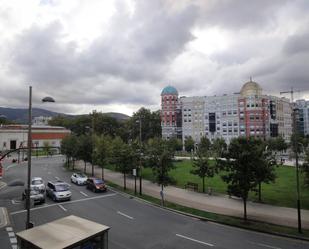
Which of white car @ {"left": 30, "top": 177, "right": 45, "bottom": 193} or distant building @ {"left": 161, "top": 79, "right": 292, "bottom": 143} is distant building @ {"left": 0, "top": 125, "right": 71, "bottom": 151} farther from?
white car @ {"left": 30, "top": 177, "right": 45, "bottom": 193}

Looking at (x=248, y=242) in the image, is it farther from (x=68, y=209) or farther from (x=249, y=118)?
(x=249, y=118)

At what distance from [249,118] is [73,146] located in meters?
→ 71.4

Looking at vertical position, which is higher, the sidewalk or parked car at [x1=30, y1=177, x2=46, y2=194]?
parked car at [x1=30, y1=177, x2=46, y2=194]

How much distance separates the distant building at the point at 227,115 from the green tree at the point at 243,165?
80.9 meters

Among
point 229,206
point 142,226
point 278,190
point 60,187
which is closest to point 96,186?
point 60,187

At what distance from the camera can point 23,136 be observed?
351 ft

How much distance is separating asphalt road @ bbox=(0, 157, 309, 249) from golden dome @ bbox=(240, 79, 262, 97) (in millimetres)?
88405

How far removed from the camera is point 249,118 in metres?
100

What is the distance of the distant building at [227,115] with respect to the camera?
10019 cm

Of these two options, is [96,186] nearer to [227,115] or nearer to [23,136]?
[227,115]

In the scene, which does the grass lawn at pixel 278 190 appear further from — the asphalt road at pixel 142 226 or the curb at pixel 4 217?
the curb at pixel 4 217

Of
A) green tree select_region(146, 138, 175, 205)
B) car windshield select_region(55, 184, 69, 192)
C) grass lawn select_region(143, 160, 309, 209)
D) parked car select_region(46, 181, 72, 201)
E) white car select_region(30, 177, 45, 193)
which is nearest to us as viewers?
grass lawn select_region(143, 160, 309, 209)

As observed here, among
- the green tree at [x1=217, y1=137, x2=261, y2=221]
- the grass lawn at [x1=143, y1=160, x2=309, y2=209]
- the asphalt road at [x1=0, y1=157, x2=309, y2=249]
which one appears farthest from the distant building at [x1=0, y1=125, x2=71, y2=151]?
the green tree at [x1=217, y1=137, x2=261, y2=221]

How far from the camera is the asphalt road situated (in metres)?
15.5
